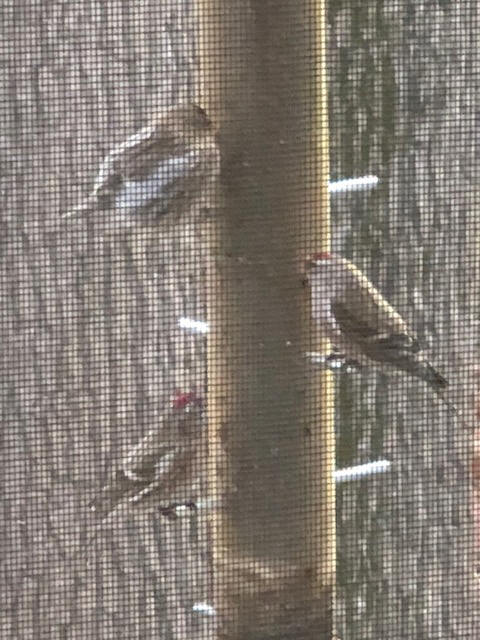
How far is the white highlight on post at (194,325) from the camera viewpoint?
718 mm

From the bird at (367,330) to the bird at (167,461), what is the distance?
10 cm

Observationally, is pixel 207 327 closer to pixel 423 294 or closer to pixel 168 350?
pixel 168 350

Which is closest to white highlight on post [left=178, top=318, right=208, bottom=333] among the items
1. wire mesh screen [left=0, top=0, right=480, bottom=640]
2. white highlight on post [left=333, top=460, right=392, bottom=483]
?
wire mesh screen [left=0, top=0, right=480, bottom=640]

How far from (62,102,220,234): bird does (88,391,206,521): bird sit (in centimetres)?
13

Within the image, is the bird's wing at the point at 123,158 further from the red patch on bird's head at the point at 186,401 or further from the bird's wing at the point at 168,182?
the red patch on bird's head at the point at 186,401

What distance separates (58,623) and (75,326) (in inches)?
8.6

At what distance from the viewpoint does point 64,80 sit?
2.49ft

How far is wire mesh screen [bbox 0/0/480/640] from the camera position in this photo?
690 mm

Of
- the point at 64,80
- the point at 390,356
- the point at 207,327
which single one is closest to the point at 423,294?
the point at 390,356

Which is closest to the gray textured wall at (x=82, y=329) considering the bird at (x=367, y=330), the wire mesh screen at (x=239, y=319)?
the wire mesh screen at (x=239, y=319)

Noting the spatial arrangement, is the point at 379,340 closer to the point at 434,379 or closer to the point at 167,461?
the point at 434,379

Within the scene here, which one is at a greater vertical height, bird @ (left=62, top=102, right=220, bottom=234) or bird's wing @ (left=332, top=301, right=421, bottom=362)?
bird @ (left=62, top=102, right=220, bottom=234)

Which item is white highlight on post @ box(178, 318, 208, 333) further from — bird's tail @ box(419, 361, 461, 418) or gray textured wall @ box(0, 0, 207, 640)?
bird's tail @ box(419, 361, 461, 418)

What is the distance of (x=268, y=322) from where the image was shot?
696 mm
